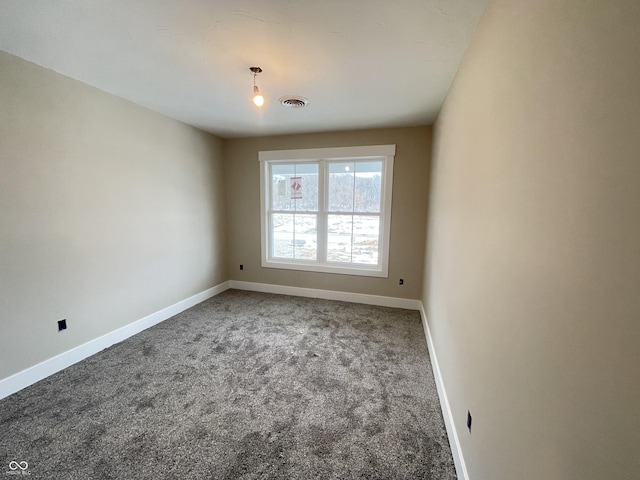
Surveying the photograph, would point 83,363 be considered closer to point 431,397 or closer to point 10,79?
point 10,79

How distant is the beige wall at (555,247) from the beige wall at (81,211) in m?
3.12

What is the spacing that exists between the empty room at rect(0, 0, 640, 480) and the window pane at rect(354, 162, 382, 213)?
28mm

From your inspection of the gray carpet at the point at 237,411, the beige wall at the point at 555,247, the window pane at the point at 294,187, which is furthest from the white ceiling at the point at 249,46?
the gray carpet at the point at 237,411

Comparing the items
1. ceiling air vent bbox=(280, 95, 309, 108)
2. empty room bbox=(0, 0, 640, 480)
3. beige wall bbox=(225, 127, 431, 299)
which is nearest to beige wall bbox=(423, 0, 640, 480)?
empty room bbox=(0, 0, 640, 480)

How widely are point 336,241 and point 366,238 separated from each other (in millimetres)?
461

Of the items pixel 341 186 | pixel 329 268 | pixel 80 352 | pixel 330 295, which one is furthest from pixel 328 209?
pixel 80 352

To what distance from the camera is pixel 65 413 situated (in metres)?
1.75

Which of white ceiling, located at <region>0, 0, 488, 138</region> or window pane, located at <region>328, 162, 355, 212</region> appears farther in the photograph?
window pane, located at <region>328, 162, 355, 212</region>

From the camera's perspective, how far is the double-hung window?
3.63 meters

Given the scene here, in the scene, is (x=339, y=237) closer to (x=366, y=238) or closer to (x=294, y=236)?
(x=366, y=238)

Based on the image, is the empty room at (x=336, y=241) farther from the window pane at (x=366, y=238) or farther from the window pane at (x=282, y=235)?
the window pane at (x=282, y=235)

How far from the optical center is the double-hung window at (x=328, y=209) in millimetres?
3635

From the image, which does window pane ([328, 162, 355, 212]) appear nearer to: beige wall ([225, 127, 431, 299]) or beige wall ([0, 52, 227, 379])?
beige wall ([225, 127, 431, 299])

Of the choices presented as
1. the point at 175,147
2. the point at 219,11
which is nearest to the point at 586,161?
the point at 219,11
